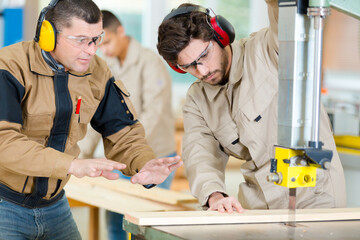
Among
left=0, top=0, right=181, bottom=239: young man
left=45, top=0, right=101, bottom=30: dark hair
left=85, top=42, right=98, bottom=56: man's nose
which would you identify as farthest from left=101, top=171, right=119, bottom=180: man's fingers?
left=45, top=0, right=101, bottom=30: dark hair

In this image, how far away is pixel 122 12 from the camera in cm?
855

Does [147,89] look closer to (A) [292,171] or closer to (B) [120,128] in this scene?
(B) [120,128]

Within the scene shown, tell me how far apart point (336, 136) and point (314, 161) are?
305 cm

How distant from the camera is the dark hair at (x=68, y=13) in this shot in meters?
2.26

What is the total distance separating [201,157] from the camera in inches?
97.4

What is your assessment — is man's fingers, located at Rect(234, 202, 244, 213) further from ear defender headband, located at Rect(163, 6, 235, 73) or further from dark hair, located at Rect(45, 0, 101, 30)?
dark hair, located at Rect(45, 0, 101, 30)

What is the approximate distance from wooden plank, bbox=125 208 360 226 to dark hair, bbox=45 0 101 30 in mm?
827

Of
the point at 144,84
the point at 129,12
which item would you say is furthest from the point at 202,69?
the point at 129,12

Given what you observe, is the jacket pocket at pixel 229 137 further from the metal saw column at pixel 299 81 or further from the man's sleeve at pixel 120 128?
the metal saw column at pixel 299 81

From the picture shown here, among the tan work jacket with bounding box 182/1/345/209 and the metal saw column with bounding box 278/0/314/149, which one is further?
the tan work jacket with bounding box 182/1/345/209

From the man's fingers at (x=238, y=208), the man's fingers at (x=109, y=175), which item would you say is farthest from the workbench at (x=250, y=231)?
the man's fingers at (x=109, y=175)

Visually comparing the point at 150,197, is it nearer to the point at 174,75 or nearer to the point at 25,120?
the point at 25,120

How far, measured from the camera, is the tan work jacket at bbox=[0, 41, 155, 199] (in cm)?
206

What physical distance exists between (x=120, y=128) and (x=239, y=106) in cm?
55
